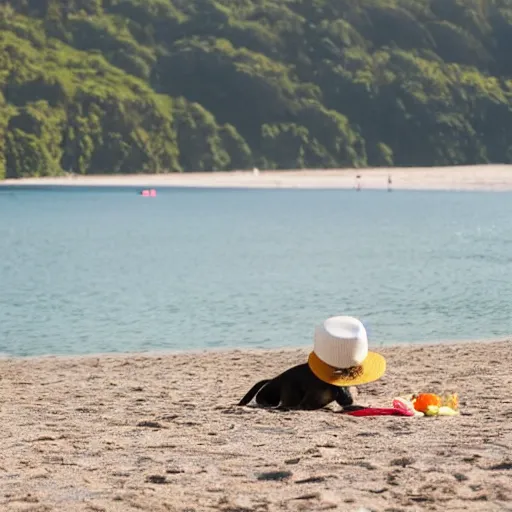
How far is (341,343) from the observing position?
11.2 metres

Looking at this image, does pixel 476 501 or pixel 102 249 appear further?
pixel 102 249

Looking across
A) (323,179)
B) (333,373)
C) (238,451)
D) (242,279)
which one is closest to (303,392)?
(333,373)

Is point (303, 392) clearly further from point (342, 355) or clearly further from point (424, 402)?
point (424, 402)

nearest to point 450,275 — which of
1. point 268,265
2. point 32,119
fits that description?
point 268,265

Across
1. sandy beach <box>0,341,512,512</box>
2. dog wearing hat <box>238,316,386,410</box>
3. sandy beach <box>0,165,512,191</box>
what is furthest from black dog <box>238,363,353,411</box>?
sandy beach <box>0,165,512,191</box>

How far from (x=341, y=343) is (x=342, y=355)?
0.37 feet

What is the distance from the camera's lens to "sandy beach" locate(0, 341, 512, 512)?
25.9 feet

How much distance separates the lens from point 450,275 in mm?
38594

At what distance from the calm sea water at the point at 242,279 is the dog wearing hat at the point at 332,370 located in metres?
9.98

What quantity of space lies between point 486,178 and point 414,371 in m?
149

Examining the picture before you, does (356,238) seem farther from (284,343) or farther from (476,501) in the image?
(476,501)

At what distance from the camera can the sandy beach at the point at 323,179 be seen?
6220 inches

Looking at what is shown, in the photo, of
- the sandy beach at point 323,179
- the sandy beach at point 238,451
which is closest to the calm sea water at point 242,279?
the sandy beach at point 238,451

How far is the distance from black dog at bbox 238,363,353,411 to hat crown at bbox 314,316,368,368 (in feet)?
1.18
